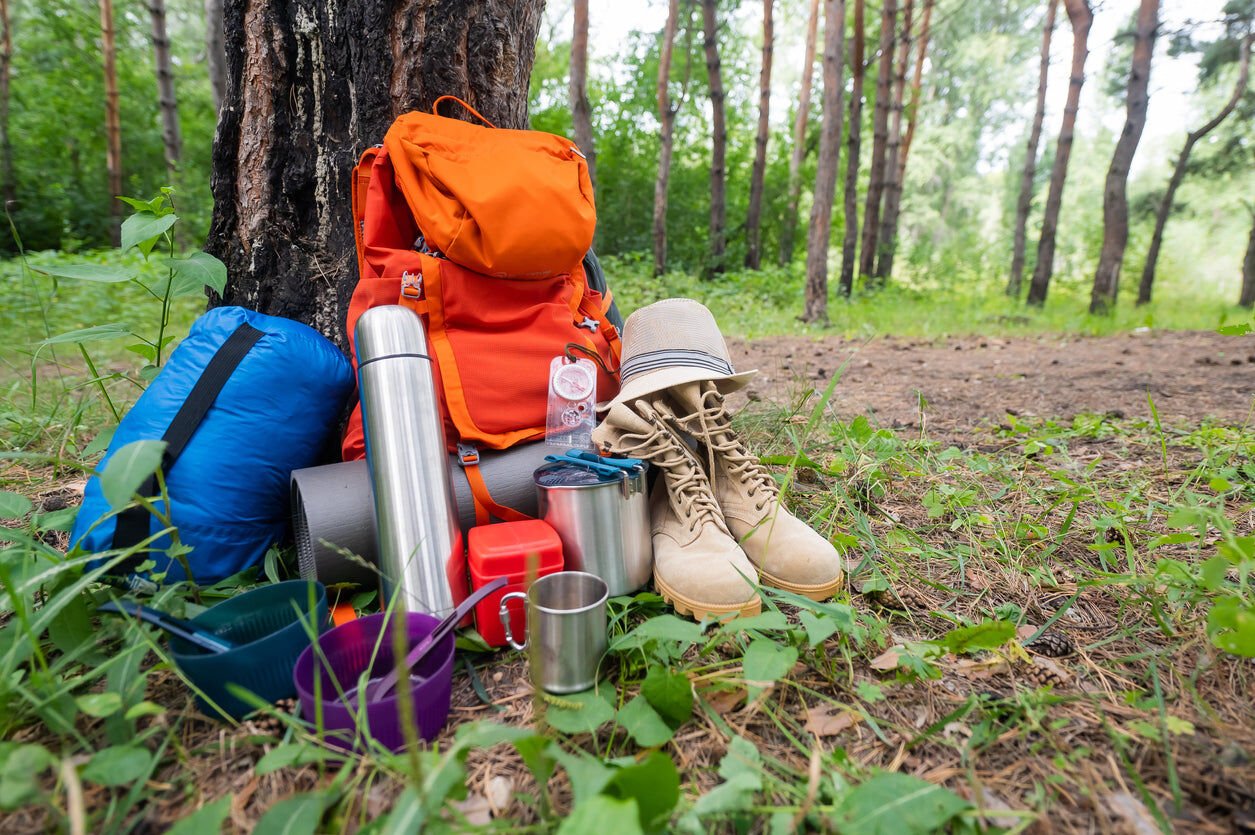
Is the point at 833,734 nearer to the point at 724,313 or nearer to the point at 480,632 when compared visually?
the point at 480,632

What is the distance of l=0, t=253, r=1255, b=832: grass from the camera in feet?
2.62

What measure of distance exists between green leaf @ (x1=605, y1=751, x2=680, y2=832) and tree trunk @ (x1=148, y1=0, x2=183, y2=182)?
29.6ft

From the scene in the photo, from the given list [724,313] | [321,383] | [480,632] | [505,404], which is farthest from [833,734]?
[724,313]

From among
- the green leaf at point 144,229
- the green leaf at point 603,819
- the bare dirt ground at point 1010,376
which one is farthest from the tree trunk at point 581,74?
the green leaf at point 603,819

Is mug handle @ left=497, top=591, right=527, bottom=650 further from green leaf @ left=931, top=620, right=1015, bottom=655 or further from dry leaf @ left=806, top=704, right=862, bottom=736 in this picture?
green leaf @ left=931, top=620, right=1015, bottom=655

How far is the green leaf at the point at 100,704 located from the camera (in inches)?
33.4

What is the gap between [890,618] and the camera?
1.30 metres

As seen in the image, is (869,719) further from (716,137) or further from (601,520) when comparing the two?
(716,137)

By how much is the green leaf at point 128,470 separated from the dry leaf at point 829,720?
1.11 meters

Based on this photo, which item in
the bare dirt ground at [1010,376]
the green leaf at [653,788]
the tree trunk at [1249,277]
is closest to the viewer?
the green leaf at [653,788]

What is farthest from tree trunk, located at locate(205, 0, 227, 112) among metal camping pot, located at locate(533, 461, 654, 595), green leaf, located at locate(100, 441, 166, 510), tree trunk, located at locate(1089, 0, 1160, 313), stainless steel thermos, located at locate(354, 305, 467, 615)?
tree trunk, located at locate(1089, 0, 1160, 313)

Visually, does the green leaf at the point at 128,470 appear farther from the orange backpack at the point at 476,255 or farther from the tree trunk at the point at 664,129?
the tree trunk at the point at 664,129

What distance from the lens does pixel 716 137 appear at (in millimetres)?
10555

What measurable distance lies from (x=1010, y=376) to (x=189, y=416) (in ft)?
14.1
